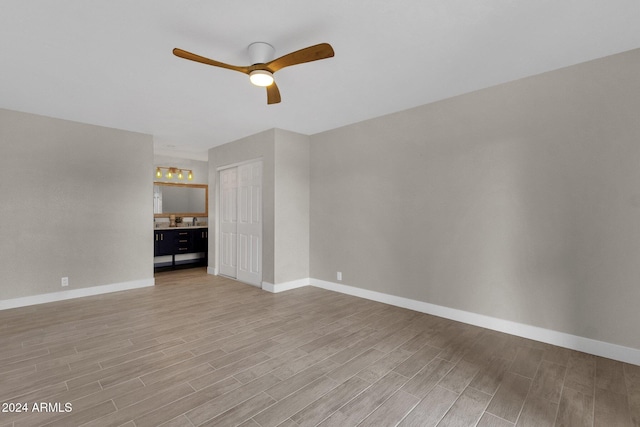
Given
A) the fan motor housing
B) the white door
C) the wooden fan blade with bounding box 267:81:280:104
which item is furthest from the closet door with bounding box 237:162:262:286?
the fan motor housing

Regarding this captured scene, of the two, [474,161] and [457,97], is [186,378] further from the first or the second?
[457,97]

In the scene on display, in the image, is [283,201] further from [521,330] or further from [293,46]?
[521,330]

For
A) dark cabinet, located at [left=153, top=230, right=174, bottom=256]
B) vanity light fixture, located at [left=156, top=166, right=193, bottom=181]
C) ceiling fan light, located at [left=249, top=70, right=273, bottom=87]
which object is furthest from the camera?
vanity light fixture, located at [left=156, top=166, right=193, bottom=181]

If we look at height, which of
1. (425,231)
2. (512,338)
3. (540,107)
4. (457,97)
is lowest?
(512,338)

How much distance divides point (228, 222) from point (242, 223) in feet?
1.76

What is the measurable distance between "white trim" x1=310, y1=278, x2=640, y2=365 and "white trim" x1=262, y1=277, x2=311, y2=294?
42.9 inches

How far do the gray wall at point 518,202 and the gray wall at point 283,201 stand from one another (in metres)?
1.05

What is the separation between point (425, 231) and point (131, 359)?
330 centimetres

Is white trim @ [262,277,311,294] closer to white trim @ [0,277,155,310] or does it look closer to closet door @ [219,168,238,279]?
closet door @ [219,168,238,279]

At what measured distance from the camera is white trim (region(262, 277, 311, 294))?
4.61 metres

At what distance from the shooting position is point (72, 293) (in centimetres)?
424

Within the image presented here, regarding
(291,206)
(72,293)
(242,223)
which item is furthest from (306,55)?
(72,293)

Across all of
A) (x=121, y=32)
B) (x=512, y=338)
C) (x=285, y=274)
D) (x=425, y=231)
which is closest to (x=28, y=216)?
(x=121, y=32)

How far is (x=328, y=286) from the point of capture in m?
4.77
